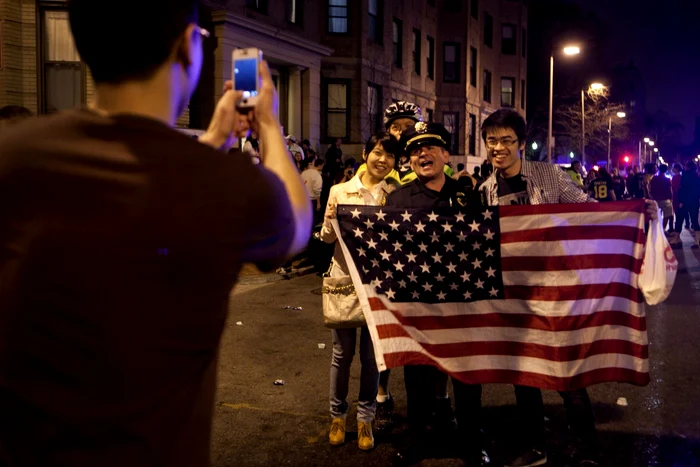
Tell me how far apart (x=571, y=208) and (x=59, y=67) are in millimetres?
13816

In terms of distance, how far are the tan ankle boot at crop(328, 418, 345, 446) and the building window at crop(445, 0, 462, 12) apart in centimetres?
3279

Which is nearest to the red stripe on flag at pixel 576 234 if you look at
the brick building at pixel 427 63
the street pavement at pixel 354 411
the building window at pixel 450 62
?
the street pavement at pixel 354 411

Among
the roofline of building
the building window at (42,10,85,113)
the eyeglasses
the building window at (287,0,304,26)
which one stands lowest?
the eyeglasses

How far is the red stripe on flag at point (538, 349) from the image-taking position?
15.0ft

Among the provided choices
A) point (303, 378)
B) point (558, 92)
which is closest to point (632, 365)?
point (303, 378)

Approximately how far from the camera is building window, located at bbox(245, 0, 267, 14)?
19672 millimetres

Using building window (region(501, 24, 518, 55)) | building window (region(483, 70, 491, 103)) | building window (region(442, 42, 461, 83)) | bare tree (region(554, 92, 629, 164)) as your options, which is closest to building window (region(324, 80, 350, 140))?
building window (region(442, 42, 461, 83))

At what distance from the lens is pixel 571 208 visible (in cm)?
468

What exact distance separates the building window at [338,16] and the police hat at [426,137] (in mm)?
20558

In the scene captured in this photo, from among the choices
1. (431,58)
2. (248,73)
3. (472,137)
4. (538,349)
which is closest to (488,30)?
(472,137)

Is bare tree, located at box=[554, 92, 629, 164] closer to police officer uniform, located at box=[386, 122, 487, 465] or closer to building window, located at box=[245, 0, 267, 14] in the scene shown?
building window, located at box=[245, 0, 267, 14]

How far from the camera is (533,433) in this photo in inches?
186

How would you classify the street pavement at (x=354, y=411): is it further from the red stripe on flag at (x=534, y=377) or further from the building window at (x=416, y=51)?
the building window at (x=416, y=51)

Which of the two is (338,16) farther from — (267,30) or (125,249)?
(125,249)
